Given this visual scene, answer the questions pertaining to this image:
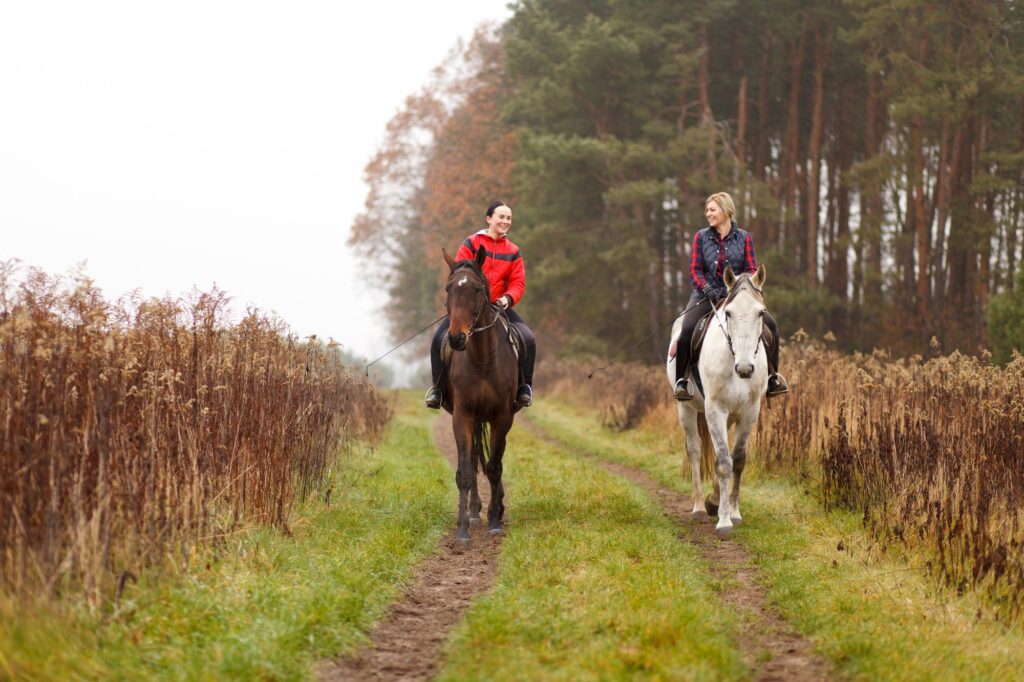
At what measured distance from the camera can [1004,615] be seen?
20.2 feet

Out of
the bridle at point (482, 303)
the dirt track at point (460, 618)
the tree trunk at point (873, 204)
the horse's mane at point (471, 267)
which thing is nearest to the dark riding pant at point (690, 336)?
the dirt track at point (460, 618)

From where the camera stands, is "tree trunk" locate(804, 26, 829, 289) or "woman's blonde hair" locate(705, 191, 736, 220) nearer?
"woman's blonde hair" locate(705, 191, 736, 220)

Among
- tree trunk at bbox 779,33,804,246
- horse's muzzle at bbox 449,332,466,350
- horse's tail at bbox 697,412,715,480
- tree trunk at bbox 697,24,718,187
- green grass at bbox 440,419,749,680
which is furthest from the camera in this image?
tree trunk at bbox 779,33,804,246

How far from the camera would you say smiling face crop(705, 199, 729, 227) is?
9453 millimetres

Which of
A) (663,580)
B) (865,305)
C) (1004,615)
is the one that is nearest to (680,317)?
(663,580)

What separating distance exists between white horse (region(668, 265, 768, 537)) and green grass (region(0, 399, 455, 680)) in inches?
113

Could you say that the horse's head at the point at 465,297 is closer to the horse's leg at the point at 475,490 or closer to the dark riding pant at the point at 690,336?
the horse's leg at the point at 475,490

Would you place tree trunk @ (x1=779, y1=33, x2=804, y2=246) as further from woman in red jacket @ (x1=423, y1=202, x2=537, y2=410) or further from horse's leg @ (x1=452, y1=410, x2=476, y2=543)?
horse's leg @ (x1=452, y1=410, x2=476, y2=543)

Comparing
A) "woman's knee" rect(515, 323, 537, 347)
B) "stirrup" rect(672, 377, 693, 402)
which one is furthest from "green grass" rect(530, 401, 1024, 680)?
"woman's knee" rect(515, 323, 537, 347)

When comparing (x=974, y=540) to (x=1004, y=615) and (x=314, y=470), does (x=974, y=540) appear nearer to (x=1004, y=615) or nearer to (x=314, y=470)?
(x=1004, y=615)

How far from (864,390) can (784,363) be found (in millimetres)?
3649

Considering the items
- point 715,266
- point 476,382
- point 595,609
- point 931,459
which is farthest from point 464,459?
point 931,459

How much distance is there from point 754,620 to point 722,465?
3078mm

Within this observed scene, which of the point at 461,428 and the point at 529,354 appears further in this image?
the point at 529,354
